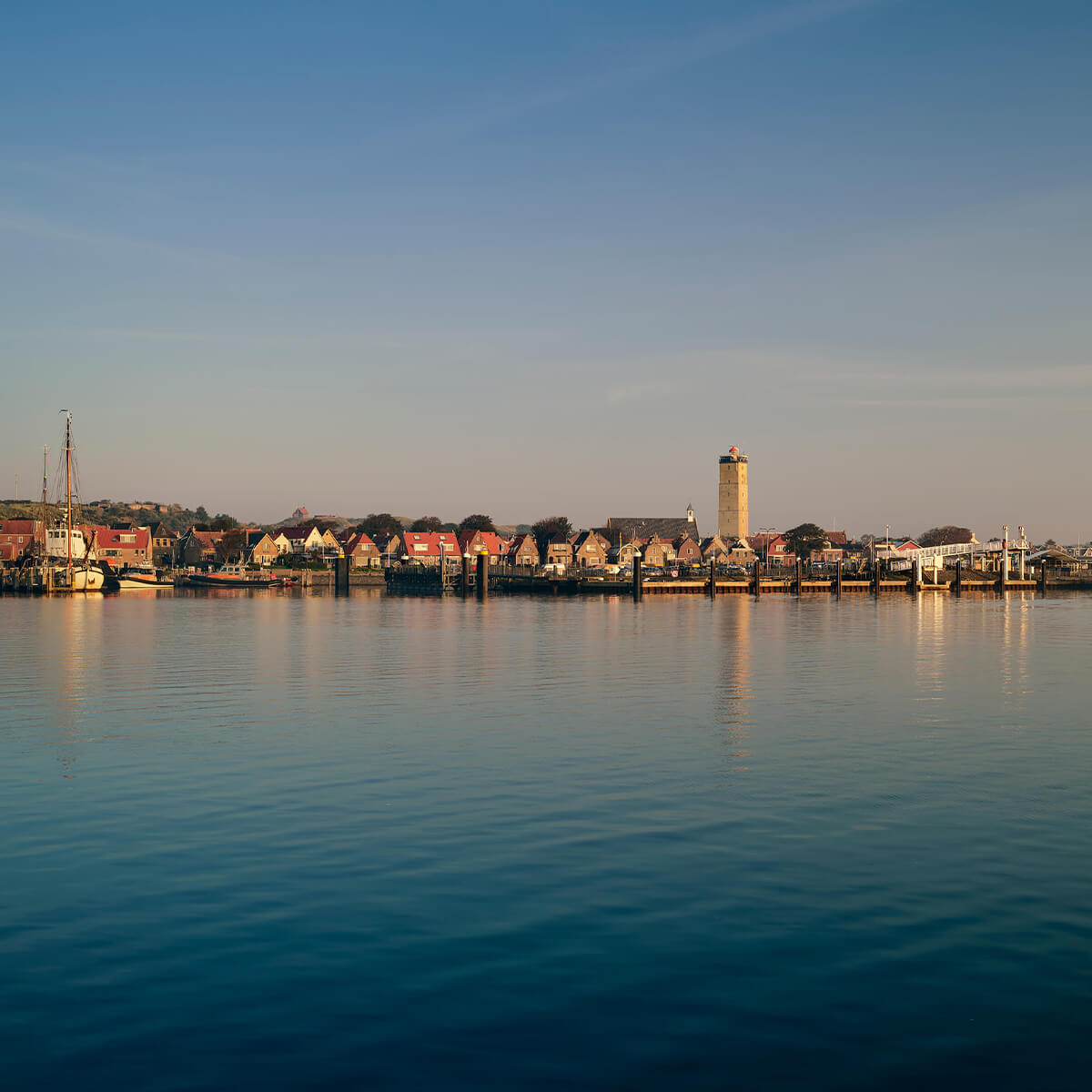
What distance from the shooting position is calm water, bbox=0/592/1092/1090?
933cm

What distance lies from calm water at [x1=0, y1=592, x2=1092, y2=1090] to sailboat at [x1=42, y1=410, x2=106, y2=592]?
11870 cm

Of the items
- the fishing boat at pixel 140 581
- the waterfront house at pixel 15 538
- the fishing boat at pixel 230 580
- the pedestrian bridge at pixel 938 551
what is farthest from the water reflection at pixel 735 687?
the waterfront house at pixel 15 538

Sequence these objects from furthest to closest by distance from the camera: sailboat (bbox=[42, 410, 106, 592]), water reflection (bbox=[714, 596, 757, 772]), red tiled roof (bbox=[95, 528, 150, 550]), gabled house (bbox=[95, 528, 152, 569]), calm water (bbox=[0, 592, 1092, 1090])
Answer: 1. red tiled roof (bbox=[95, 528, 150, 550])
2. gabled house (bbox=[95, 528, 152, 569])
3. sailboat (bbox=[42, 410, 106, 592])
4. water reflection (bbox=[714, 596, 757, 772])
5. calm water (bbox=[0, 592, 1092, 1090])

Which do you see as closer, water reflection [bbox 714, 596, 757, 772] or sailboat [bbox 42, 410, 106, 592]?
water reflection [bbox 714, 596, 757, 772]

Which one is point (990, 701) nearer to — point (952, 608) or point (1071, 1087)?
point (1071, 1087)

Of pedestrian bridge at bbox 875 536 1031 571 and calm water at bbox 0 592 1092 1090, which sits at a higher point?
pedestrian bridge at bbox 875 536 1031 571

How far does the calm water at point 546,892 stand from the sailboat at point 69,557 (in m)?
119

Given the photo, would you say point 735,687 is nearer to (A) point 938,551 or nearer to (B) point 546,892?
(B) point 546,892

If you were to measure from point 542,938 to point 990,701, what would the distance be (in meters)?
24.7

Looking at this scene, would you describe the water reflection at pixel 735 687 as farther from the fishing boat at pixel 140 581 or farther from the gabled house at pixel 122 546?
the gabled house at pixel 122 546

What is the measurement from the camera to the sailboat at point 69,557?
469 feet

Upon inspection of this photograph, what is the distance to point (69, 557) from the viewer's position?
145m

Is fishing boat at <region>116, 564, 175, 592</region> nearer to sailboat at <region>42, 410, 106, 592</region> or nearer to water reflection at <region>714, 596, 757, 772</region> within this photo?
sailboat at <region>42, 410, 106, 592</region>

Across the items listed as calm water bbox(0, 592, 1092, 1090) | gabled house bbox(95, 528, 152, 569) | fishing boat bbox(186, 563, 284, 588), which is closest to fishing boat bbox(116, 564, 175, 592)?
fishing boat bbox(186, 563, 284, 588)
